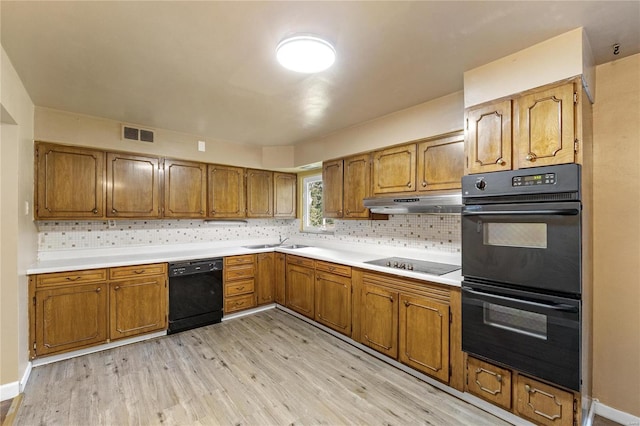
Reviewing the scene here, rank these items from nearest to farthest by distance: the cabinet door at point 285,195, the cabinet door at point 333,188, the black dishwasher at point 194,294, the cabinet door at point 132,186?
the cabinet door at point 132,186, the black dishwasher at point 194,294, the cabinet door at point 333,188, the cabinet door at point 285,195

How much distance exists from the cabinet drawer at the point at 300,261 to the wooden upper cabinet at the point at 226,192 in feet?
3.34

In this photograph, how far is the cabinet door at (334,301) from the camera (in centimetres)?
312

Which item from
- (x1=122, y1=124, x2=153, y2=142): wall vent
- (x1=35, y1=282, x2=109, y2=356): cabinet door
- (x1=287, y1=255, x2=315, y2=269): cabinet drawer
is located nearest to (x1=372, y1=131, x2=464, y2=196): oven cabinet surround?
(x1=287, y1=255, x2=315, y2=269): cabinet drawer

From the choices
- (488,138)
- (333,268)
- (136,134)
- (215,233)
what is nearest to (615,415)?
(488,138)

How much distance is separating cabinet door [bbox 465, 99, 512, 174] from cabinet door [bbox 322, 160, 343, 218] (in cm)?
179

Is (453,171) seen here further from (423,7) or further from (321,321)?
(321,321)

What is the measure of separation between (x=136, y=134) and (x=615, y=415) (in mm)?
4963

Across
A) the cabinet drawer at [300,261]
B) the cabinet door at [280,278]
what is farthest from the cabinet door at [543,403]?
the cabinet door at [280,278]

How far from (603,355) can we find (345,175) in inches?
108

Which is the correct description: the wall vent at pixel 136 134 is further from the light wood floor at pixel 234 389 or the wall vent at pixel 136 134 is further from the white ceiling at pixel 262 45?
the light wood floor at pixel 234 389

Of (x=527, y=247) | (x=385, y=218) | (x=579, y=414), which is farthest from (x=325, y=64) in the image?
(x=579, y=414)

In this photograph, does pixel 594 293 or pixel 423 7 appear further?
pixel 594 293

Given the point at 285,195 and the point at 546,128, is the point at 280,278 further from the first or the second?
the point at 546,128

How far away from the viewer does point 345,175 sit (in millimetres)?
3654
